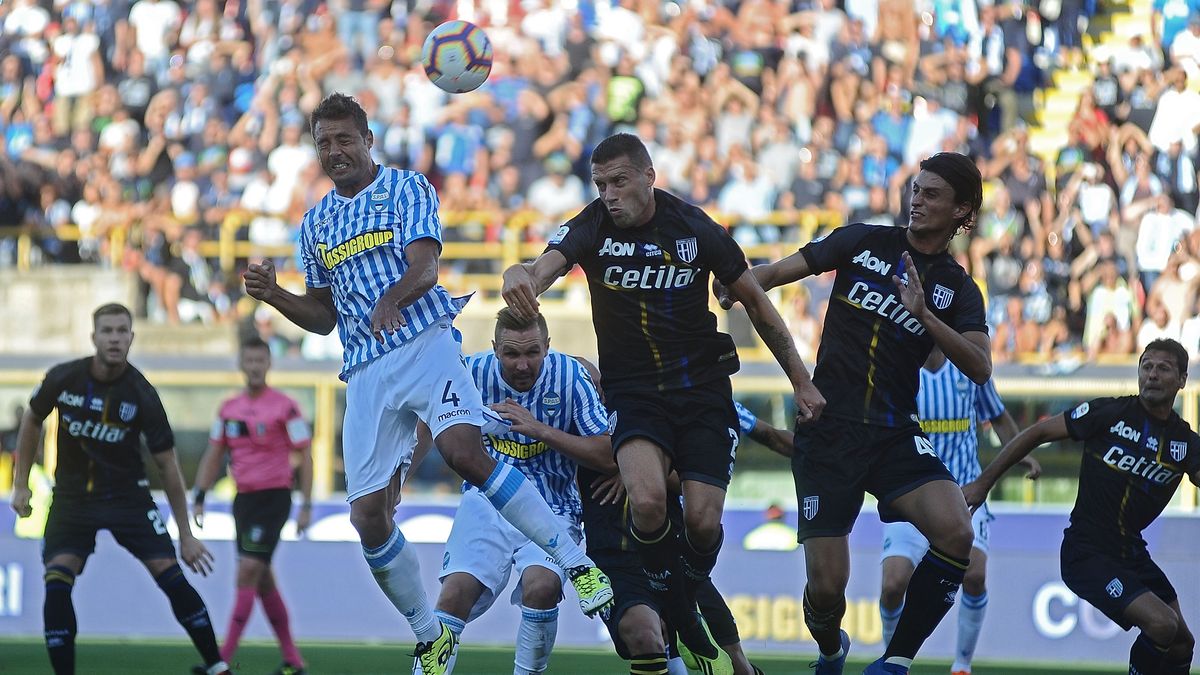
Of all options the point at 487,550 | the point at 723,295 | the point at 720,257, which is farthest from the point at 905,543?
the point at 720,257

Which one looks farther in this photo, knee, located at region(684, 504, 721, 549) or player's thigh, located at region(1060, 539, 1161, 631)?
player's thigh, located at region(1060, 539, 1161, 631)

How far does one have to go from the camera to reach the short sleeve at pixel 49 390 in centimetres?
887

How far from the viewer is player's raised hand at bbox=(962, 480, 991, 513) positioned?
7.21m

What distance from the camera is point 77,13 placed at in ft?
64.2

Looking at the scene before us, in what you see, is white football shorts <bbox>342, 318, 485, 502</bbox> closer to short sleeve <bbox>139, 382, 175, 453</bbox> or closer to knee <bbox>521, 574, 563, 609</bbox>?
knee <bbox>521, 574, 563, 609</bbox>

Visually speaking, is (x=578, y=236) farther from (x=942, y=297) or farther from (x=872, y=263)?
(x=942, y=297)

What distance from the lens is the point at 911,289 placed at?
6.66m

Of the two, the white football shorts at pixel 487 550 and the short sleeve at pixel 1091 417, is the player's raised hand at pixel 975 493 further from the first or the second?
the white football shorts at pixel 487 550

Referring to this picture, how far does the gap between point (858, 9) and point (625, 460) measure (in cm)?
1282

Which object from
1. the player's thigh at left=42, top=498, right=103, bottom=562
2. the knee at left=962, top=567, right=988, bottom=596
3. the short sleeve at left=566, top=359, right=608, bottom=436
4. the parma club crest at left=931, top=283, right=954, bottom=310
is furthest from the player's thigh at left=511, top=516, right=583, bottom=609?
the knee at left=962, top=567, right=988, bottom=596

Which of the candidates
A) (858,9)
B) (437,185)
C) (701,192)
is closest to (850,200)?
(701,192)

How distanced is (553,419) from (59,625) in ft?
9.60

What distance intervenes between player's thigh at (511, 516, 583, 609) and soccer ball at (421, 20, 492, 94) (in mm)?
2575

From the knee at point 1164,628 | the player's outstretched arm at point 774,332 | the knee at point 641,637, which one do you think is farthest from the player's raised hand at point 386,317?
the knee at point 1164,628
